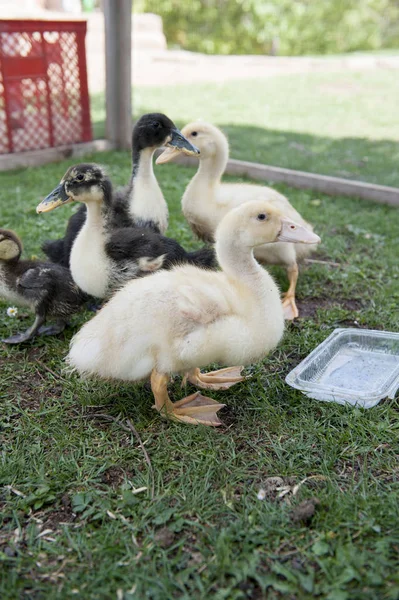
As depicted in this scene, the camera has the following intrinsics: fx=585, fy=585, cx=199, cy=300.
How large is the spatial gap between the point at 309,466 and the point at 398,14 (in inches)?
941

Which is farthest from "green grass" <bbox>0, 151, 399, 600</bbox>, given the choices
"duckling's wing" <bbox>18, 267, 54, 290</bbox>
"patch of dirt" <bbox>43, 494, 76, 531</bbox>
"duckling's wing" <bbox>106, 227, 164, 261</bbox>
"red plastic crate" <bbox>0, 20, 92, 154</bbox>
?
"red plastic crate" <bbox>0, 20, 92, 154</bbox>

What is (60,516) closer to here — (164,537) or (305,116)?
(164,537)

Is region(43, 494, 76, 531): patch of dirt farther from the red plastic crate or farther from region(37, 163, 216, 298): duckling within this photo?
the red plastic crate

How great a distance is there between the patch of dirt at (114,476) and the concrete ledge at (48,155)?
526 cm

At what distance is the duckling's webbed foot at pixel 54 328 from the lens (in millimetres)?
3655

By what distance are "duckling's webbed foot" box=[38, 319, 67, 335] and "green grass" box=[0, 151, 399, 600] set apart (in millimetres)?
60

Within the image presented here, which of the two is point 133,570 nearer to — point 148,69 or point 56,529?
point 56,529

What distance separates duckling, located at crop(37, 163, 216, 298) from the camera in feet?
11.3

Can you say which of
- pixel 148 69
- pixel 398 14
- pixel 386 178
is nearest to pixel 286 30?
pixel 398 14

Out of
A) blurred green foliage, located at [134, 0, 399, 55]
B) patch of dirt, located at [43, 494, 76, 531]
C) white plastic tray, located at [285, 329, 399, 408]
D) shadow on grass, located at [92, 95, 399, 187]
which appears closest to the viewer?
patch of dirt, located at [43, 494, 76, 531]

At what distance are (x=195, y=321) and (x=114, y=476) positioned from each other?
0.76m

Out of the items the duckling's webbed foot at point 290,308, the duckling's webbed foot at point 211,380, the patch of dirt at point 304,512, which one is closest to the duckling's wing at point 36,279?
the duckling's webbed foot at point 211,380

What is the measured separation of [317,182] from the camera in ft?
21.2

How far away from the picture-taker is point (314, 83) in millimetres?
13516
